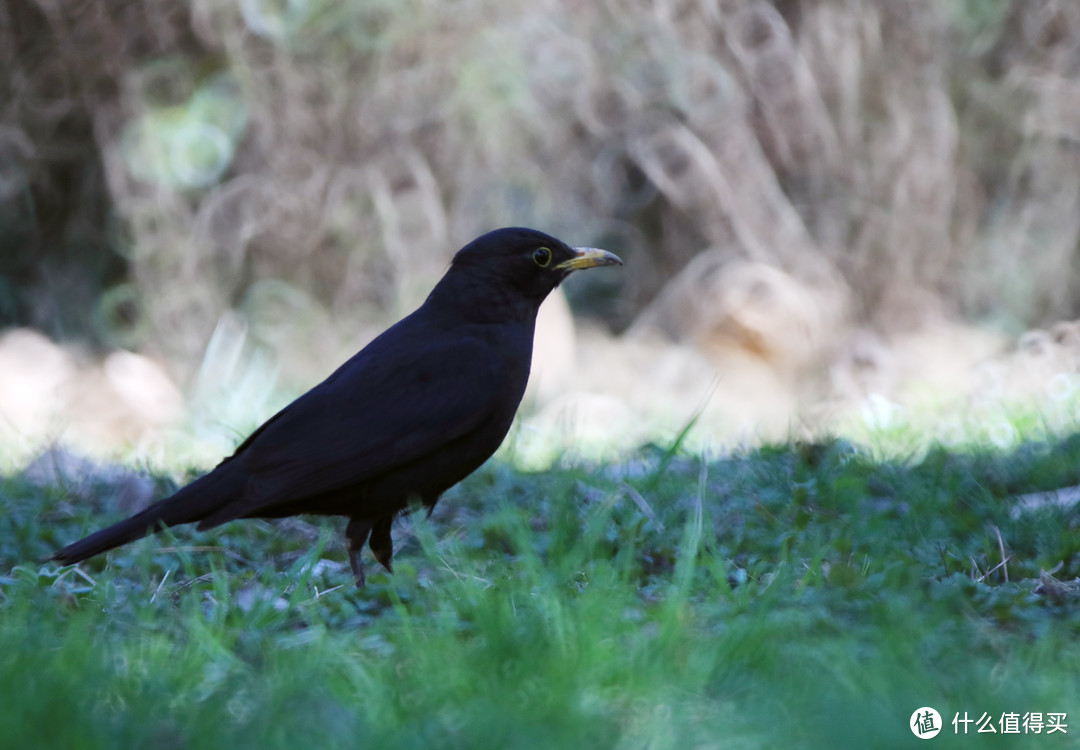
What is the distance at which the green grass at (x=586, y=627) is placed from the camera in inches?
82.4

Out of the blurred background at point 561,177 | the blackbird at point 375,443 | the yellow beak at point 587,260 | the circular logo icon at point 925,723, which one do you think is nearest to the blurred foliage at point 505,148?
the blurred background at point 561,177

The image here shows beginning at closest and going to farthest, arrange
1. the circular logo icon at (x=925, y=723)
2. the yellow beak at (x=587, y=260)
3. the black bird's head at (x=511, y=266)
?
the circular logo icon at (x=925, y=723) → the black bird's head at (x=511, y=266) → the yellow beak at (x=587, y=260)

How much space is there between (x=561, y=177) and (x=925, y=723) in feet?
25.4

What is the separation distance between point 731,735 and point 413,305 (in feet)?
23.6

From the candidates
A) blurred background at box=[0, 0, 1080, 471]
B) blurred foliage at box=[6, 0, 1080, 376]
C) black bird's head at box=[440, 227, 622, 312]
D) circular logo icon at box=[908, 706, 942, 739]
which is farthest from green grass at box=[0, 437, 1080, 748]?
blurred foliage at box=[6, 0, 1080, 376]

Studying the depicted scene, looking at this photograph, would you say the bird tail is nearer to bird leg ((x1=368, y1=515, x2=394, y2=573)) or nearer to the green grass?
the green grass

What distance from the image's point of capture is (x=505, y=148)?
Answer: 926 cm

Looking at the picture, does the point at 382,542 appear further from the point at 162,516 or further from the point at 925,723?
the point at 925,723

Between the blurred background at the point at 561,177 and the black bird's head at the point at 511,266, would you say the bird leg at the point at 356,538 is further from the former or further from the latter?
the blurred background at the point at 561,177

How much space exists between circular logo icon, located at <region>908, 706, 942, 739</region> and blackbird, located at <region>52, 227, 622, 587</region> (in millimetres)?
1834

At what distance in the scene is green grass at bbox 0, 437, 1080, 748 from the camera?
6.87 ft

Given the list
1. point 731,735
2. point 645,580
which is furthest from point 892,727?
point 645,580

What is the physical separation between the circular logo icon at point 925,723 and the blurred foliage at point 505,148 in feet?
24.1
